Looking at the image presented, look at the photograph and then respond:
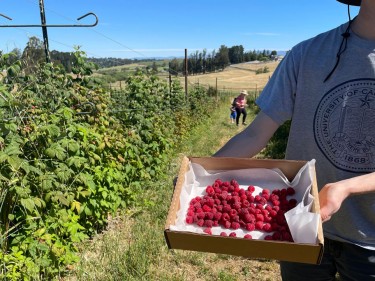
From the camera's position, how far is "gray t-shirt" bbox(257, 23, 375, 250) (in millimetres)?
1312

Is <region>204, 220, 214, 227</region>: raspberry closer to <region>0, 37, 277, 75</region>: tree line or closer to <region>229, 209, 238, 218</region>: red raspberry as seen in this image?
<region>229, 209, 238, 218</region>: red raspberry

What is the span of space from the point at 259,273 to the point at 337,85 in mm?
2529

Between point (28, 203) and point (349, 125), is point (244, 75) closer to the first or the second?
point (28, 203)

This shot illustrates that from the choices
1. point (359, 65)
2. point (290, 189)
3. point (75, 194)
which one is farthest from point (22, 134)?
point (359, 65)

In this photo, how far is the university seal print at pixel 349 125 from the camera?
51.5 inches

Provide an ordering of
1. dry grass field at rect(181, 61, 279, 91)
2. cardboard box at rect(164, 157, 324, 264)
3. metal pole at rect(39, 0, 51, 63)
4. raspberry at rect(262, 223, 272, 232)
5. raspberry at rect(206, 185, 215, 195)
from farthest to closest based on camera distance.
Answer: dry grass field at rect(181, 61, 279, 91)
metal pole at rect(39, 0, 51, 63)
raspberry at rect(206, 185, 215, 195)
raspberry at rect(262, 223, 272, 232)
cardboard box at rect(164, 157, 324, 264)

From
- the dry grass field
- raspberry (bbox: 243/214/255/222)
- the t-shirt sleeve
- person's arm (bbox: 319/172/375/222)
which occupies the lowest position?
the dry grass field

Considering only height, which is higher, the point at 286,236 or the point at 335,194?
the point at 335,194

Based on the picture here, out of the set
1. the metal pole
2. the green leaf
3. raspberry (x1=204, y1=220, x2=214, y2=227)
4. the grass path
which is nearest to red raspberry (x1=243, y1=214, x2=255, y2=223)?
raspberry (x1=204, y1=220, x2=214, y2=227)

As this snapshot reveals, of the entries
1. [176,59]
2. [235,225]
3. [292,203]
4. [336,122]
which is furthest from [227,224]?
[176,59]

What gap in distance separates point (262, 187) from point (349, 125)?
15.8 inches

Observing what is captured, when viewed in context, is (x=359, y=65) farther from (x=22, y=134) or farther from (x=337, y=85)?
(x=22, y=134)

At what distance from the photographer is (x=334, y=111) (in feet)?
4.47

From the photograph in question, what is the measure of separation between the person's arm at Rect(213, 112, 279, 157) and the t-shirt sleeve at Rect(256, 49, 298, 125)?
3 cm
